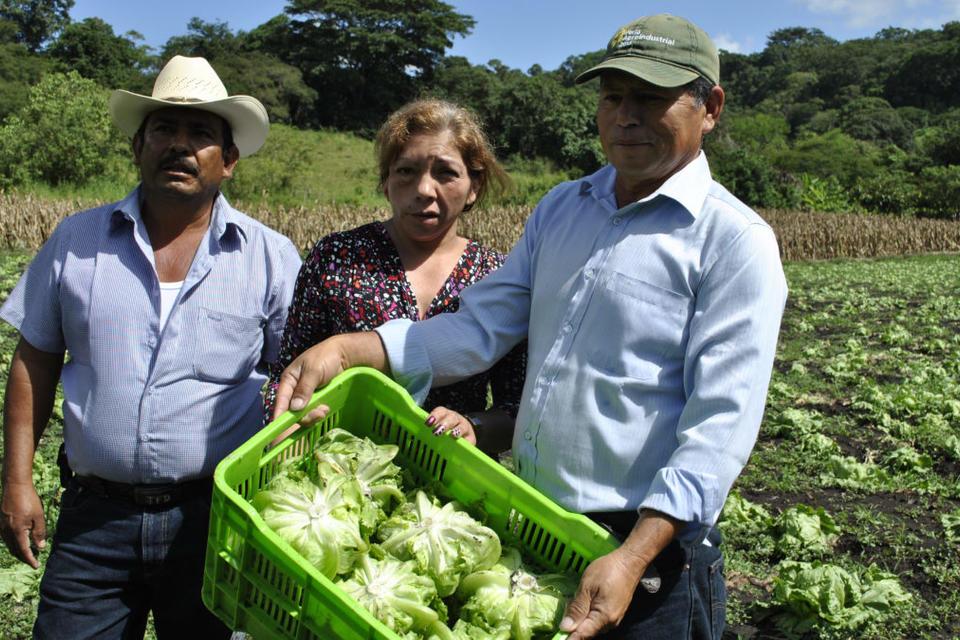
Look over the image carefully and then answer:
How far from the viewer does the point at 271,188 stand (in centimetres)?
3928

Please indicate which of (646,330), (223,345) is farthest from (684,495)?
(223,345)

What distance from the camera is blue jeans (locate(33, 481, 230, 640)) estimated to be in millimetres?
2613

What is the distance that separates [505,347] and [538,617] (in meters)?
0.86

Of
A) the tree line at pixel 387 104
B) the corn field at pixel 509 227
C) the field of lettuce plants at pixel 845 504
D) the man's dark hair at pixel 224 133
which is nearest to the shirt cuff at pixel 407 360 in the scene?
the man's dark hair at pixel 224 133

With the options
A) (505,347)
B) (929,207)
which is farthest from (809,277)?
(929,207)

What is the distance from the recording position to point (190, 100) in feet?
9.03

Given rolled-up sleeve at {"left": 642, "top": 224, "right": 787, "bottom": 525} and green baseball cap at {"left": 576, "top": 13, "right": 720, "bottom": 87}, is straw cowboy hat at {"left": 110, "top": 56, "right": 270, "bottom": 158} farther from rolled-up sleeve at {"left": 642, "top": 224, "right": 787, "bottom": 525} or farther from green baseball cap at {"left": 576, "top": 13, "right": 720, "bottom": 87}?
rolled-up sleeve at {"left": 642, "top": 224, "right": 787, "bottom": 525}

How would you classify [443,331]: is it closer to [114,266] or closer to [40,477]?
[114,266]

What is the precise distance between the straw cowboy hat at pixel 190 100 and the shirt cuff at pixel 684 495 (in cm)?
188

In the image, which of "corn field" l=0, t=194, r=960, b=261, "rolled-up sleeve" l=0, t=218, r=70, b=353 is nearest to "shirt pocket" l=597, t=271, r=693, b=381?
"rolled-up sleeve" l=0, t=218, r=70, b=353

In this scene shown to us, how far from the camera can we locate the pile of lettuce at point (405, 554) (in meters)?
1.87

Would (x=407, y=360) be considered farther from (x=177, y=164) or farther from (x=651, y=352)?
(x=177, y=164)

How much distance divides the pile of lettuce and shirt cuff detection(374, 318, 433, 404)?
0.31 meters

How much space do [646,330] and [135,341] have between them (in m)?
1.69
